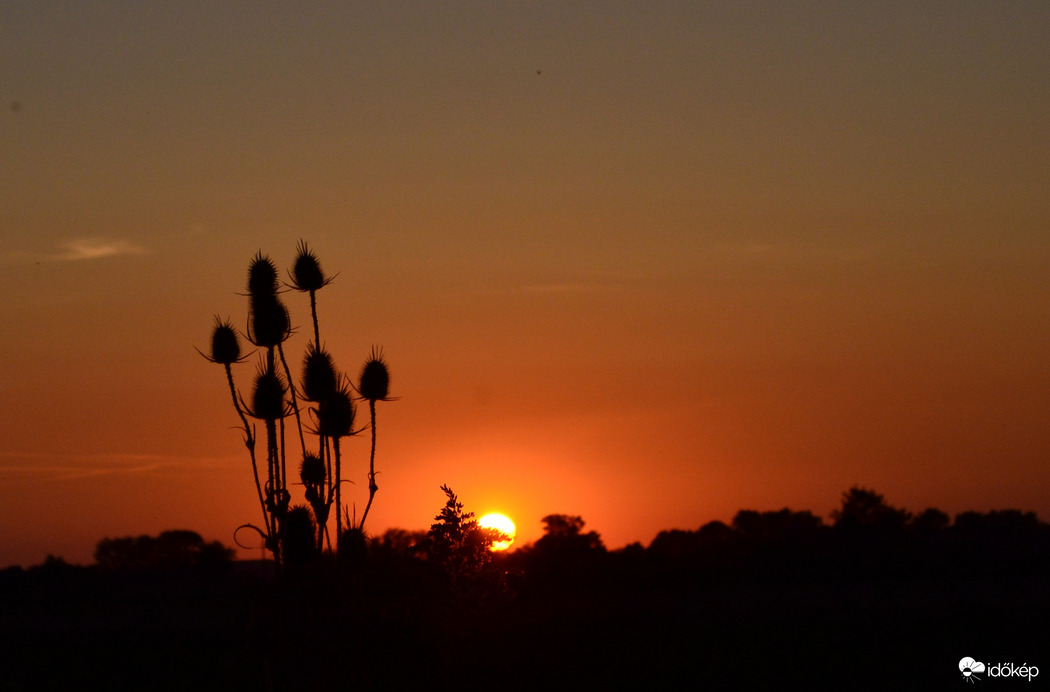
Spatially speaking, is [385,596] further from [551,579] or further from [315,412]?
[551,579]

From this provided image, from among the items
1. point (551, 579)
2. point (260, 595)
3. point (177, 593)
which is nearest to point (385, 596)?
point (551, 579)

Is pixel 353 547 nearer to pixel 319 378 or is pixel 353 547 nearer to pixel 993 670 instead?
pixel 319 378

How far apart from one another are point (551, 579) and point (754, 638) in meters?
10.7

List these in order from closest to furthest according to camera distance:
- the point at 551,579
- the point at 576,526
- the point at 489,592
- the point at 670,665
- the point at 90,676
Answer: the point at 489,592 < the point at 670,665 < the point at 90,676 < the point at 551,579 < the point at 576,526

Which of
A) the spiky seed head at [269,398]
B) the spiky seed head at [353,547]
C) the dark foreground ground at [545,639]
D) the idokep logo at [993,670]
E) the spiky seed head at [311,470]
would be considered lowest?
the idokep logo at [993,670]

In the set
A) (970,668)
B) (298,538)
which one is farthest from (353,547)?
(970,668)

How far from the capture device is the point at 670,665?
18297 mm

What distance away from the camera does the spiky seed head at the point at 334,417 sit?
16422 millimetres

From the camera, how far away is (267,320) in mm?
16000

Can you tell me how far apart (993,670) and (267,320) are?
1177 cm

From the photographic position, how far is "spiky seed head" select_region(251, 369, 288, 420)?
1658 centimetres

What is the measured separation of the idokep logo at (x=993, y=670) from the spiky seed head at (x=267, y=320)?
11.0 metres

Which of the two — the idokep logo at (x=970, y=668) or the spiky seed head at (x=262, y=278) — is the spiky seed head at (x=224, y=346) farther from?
the idokep logo at (x=970, y=668)

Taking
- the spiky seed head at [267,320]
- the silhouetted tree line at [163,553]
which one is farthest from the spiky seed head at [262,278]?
the silhouetted tree line at [163,553]
